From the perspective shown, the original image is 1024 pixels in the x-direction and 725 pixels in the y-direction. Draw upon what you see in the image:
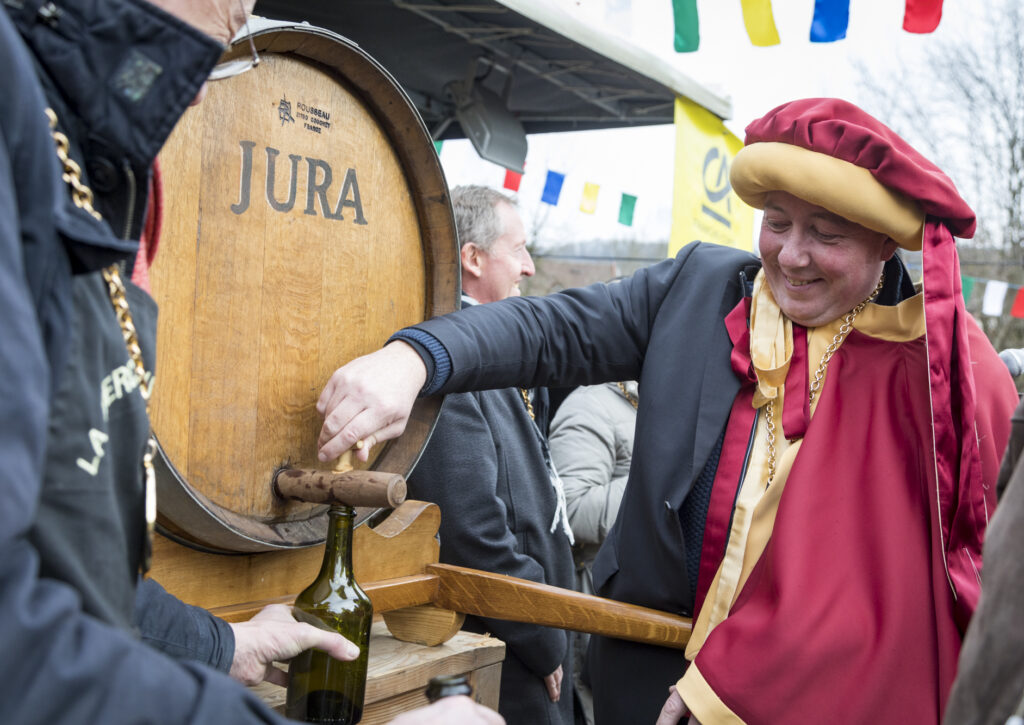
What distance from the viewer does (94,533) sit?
76 cm

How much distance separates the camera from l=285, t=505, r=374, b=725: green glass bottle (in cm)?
130

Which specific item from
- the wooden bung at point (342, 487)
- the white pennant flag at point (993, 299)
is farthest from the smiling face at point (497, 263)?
the white pennant flag at point (993, 299)

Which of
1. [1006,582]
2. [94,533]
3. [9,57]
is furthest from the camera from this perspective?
[1006,582]

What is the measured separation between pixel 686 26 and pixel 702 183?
857mm

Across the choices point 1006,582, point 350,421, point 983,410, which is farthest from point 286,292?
point 983,410

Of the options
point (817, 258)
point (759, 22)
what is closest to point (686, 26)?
point (759, 22)

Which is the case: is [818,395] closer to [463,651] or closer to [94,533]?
[463,651]

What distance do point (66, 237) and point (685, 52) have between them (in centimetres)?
366

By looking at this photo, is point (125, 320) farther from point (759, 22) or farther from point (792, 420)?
point (759, 22)

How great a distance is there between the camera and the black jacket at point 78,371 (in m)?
0.59

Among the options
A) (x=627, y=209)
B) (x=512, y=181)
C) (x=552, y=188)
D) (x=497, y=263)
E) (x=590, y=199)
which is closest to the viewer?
(x=497, y=263)

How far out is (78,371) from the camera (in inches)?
28.5

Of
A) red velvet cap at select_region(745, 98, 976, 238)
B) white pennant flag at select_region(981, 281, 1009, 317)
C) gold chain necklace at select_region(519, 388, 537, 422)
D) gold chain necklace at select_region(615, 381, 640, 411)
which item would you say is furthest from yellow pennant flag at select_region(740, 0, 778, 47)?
white pennant flag at select_region(981, 281, 1009, 317)

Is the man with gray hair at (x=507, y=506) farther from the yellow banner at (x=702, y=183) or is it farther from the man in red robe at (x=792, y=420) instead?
the yellow banner at (x=702, y=183)
